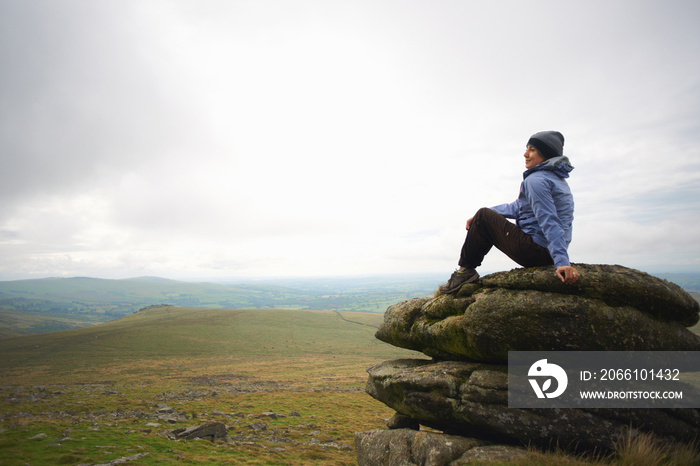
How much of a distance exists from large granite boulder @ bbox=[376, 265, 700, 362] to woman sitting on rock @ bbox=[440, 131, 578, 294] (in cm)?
91

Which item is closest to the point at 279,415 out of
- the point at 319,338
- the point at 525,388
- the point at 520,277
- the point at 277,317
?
the point at 525,388

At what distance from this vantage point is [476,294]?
10289mm

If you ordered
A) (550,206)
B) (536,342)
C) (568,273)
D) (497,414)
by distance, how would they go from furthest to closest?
(497,414)
(536,342)
(550,206)
(568,273)

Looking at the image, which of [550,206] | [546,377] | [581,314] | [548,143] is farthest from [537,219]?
[546,377]

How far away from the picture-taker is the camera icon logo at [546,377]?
872cm

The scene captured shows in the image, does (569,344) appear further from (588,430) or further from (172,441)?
(172,441)

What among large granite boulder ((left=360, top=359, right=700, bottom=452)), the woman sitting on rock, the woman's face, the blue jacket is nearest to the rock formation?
large granite boulder ((left=360, top=359, right=700, bottom=452))

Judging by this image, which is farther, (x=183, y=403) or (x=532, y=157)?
(x=183, y=403)

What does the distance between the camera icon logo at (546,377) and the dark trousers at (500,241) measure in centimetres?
298

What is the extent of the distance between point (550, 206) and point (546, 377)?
16.9ft

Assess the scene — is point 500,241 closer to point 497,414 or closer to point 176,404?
point 497,414

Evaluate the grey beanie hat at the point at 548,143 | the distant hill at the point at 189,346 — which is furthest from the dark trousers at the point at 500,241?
the distant hill at the point at 189,346

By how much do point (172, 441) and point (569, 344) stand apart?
20.1 meters

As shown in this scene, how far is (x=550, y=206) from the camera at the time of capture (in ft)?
24.4
